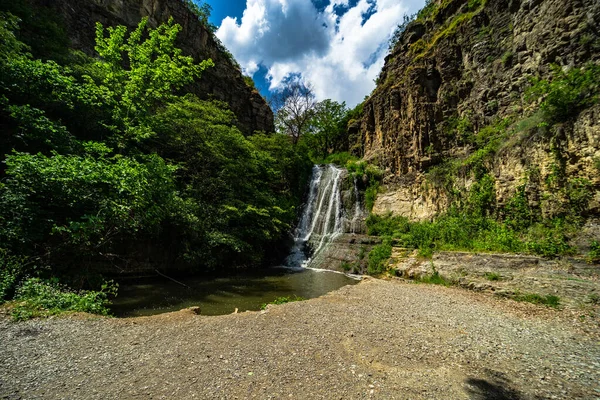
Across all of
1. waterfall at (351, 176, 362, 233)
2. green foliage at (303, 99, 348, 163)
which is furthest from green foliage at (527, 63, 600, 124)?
green foliage at (303, 99, 348, 163)

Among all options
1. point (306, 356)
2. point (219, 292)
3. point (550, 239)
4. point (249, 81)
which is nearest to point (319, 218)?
point (219, 292)

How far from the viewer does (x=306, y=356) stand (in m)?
4.23

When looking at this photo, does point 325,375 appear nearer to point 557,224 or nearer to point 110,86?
point 557,224

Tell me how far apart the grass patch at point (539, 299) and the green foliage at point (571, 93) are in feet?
24.5

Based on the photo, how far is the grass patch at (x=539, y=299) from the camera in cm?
678

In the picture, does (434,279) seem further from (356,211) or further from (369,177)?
(369,177)

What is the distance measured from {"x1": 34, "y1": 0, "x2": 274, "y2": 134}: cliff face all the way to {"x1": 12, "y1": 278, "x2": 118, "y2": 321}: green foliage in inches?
765

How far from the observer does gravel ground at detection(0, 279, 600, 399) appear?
331cm

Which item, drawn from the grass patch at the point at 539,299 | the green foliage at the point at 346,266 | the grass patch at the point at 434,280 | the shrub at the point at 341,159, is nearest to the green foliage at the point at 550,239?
the grass patch at the point at 539,299

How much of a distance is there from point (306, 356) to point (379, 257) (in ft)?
36.2

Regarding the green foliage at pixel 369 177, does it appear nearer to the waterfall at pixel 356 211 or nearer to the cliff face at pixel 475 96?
the waterfall at pixel 356 211

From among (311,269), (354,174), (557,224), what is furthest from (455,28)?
(311,269)

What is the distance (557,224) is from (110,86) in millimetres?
20208

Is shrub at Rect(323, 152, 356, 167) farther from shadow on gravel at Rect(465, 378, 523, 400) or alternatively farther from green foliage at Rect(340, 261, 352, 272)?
shadow on gravel at Rect(465, 378, 523, 400)
